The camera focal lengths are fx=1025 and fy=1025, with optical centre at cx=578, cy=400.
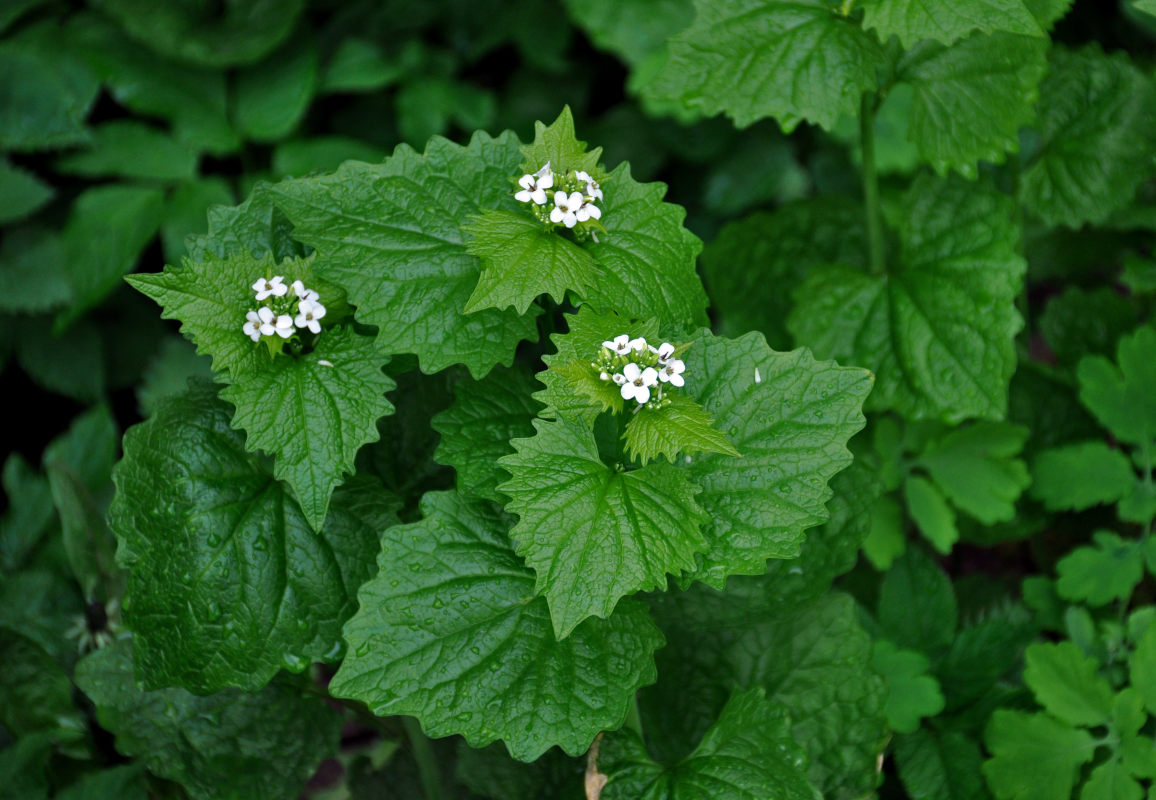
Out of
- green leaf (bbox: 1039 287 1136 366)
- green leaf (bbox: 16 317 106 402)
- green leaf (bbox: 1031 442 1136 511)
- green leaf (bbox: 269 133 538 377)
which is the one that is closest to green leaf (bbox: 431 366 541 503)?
green leaf (bbox: 269 133 538 377)

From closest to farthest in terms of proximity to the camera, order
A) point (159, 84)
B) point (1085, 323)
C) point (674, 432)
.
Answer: point (674, 432) < point (1085, 323) < point (159, 84)

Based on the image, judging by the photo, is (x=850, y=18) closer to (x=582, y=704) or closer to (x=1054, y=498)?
(x=1054, y=498)

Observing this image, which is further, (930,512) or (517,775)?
(930,512)

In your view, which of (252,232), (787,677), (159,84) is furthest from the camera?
(159,84)

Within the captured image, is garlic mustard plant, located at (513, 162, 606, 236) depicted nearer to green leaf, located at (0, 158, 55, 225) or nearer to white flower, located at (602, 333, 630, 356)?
white flower, located at (602, 333, 630, 356)

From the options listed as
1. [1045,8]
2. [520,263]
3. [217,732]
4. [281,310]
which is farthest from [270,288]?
[1045,8]

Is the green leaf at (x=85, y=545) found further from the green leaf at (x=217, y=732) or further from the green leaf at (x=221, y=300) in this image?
the green leaf at (x=221, y=300)

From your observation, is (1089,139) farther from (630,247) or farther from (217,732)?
(217,732)
